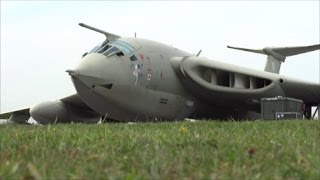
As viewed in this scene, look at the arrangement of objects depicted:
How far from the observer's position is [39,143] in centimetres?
386

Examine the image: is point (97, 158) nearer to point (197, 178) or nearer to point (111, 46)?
point (197, 178)

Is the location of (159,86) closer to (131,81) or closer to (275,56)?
(131,81)

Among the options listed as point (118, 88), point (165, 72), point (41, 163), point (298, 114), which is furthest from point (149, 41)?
point (41, 163)

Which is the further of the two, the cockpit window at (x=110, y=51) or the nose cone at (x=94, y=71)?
the cockpit window at (x=110, y=51)

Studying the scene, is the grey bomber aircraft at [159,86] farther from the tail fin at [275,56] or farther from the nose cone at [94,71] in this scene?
the tail fin at [275,56]

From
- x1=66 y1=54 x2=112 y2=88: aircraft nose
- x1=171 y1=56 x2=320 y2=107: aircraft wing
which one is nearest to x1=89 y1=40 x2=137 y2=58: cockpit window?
x1=66 y1=54 x2=112 y2=88: aircraft nose

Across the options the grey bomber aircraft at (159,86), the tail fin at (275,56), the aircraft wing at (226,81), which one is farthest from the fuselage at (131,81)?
the tail fin at (275,56)

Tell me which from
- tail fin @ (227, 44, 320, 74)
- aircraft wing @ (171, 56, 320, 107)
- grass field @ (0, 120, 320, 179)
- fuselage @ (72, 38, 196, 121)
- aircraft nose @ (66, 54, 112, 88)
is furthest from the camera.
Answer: tail fin @ (227, 44, 320, 74)

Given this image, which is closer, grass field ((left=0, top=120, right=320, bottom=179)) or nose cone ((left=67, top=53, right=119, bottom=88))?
grass field ((left=0, top=120, right=320, bottom=179))

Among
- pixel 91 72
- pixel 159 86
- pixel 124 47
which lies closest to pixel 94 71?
pixel 91 72

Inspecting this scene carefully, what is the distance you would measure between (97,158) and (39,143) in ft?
4.17

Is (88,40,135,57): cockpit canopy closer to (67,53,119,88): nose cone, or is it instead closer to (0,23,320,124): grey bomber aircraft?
(0,23,320,124): grey bomber aircraft

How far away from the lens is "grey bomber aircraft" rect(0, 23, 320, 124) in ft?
56.7

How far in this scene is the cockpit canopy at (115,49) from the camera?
58.0 ft
